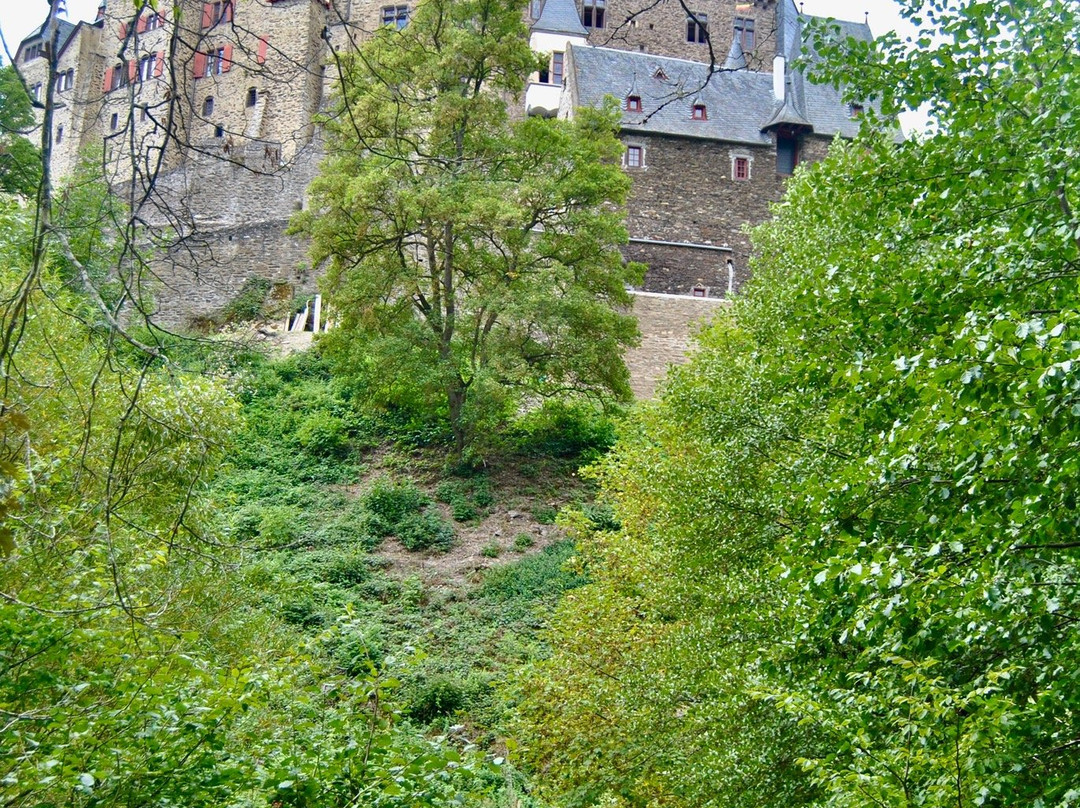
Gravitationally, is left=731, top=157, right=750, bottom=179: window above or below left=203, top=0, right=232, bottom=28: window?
above

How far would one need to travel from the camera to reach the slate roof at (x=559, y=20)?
42344 millimetres

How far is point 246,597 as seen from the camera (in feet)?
47.3

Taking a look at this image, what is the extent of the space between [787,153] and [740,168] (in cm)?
185

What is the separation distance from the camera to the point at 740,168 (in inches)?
1475

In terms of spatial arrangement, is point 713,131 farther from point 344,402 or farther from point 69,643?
point 69,643

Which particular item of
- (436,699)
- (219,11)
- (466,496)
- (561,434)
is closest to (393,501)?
(466,496)

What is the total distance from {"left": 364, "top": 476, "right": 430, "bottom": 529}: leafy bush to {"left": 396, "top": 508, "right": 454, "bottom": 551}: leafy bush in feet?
0.83

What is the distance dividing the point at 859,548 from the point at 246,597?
9.67m

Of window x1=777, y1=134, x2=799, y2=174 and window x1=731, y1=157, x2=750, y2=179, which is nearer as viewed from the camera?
window x1=731, y1=157, x2=750, y2=179

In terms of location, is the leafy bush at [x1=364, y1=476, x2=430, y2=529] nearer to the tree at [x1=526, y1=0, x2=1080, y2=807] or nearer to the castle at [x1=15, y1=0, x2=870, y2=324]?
the castle at [x1=15, y1=0, x2=870, y2=324]

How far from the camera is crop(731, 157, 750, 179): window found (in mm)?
37375

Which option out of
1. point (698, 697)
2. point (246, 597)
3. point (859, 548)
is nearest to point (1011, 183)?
point (859, 548)

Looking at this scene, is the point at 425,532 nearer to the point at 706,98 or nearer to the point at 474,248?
the point at 474,248

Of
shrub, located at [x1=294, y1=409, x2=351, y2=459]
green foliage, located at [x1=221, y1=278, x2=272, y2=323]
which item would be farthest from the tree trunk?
green foliage, located at [x1=221, y1=278, x2=272, y2=323]
